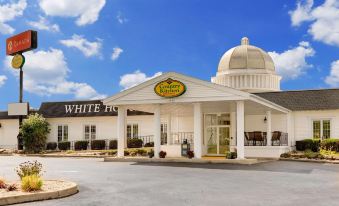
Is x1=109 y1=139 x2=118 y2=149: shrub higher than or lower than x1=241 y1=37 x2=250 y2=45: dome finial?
lower

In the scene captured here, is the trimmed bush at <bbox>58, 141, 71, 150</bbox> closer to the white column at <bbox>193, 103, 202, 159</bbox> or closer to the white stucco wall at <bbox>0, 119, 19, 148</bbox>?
the white stucco wall at <bbox>0, 119, 19, 148</bbox>

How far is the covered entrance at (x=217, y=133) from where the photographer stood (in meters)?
31.9

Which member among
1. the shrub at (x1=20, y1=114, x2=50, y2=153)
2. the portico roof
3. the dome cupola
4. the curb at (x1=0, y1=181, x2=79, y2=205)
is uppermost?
the dome cupola

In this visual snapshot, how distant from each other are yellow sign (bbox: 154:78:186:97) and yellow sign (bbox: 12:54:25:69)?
77.8 feet

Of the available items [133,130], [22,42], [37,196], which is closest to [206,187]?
[37,196]

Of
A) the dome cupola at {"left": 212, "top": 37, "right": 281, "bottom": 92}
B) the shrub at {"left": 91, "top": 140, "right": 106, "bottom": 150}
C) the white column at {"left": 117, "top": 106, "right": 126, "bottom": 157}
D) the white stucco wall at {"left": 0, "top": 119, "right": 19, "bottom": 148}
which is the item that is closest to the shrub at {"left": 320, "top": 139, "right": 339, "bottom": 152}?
the dome cupola at {"left": 212, "top": 37, "right": 281, "bottom": 92}

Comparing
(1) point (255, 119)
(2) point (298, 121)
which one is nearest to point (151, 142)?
(1) point (255, 119)

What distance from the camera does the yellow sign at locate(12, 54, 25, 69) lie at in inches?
1799

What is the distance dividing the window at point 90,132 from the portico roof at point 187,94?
16.9 meters

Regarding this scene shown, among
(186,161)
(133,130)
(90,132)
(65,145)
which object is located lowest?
(186,161)

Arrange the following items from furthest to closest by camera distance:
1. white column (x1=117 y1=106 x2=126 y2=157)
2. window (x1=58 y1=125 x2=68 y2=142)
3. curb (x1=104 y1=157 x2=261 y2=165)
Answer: window (x1=58 y1=125 x2=68 y2=142)
white column (x1=117 y1=106 x2=126 y2=157)
curb (x1=104 y1=157 x2=261 y2=165)

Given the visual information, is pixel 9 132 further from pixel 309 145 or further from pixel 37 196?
pixel 37 196

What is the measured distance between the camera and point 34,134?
1617 inches

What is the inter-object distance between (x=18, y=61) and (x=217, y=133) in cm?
2410
